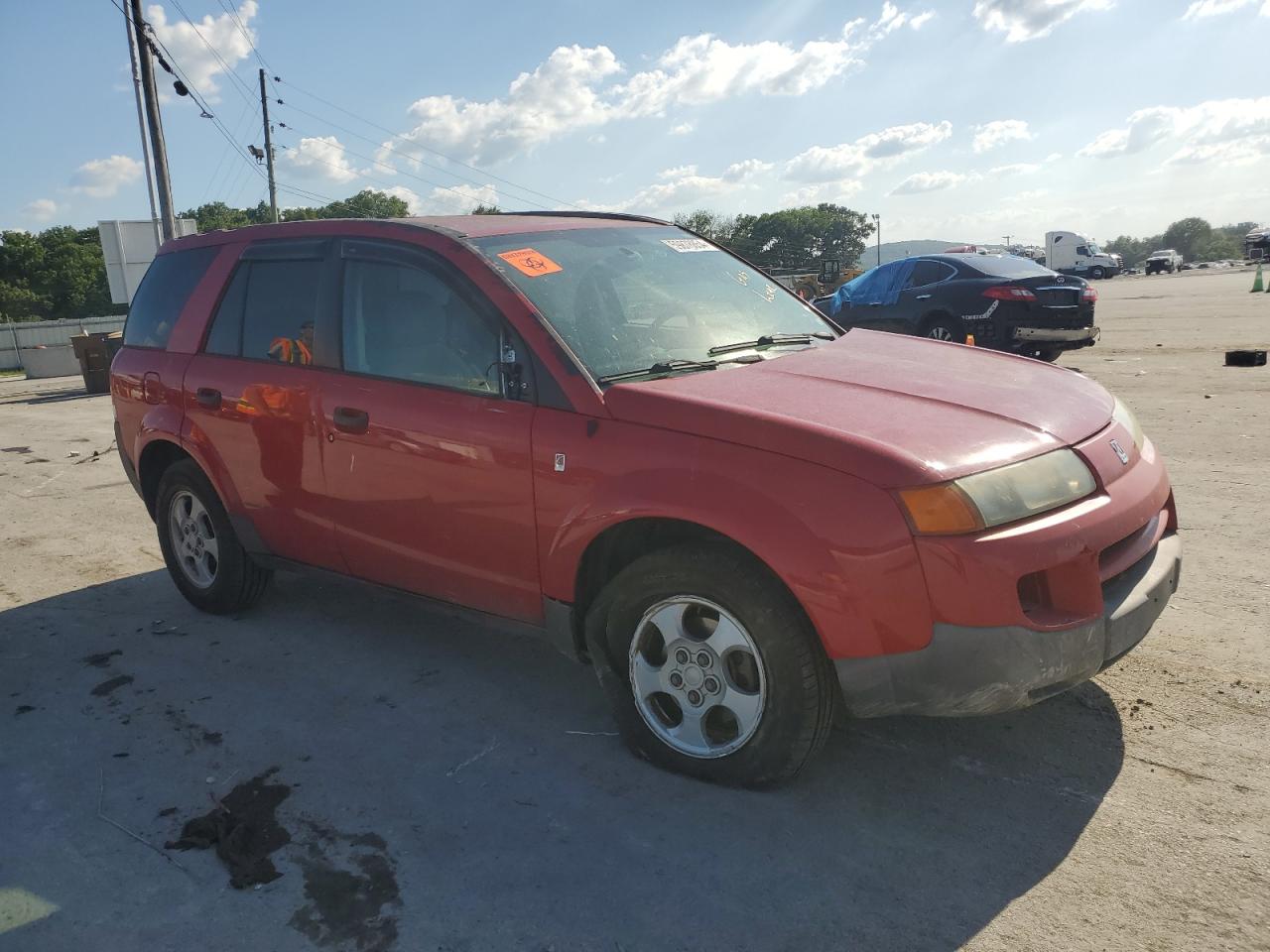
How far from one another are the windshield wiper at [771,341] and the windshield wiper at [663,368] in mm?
161

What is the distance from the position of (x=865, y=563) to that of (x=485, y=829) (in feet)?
4.52

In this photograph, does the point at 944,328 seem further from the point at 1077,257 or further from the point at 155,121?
the point at 1077,257

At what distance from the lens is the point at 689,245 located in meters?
4.48

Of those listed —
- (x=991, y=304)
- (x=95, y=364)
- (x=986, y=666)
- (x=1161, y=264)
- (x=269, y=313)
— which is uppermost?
(x=1161, y=264)

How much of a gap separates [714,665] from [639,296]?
1.54 metres

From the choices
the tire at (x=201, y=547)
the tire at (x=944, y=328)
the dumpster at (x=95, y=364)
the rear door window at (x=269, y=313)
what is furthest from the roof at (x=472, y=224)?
the dumpster at (x=95, y=364)

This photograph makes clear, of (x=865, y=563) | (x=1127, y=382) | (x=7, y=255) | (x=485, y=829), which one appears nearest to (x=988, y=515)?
(x=865, y=563)

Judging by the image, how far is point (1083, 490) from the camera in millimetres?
2869

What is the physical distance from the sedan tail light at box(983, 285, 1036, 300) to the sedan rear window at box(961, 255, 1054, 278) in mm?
259

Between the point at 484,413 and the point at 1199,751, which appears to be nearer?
the point at 1199,751

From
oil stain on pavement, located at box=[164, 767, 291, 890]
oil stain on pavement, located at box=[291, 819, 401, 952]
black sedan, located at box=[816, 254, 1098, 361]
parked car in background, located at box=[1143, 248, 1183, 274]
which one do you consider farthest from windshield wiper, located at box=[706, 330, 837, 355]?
parked car in background, located at box=[1143, 248, 1183, 274]

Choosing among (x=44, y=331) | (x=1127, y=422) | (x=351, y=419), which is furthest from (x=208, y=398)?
(x=44, y=331)

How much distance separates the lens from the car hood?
2.72m

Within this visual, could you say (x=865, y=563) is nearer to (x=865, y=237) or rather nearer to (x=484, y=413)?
(x=484, y=413)
